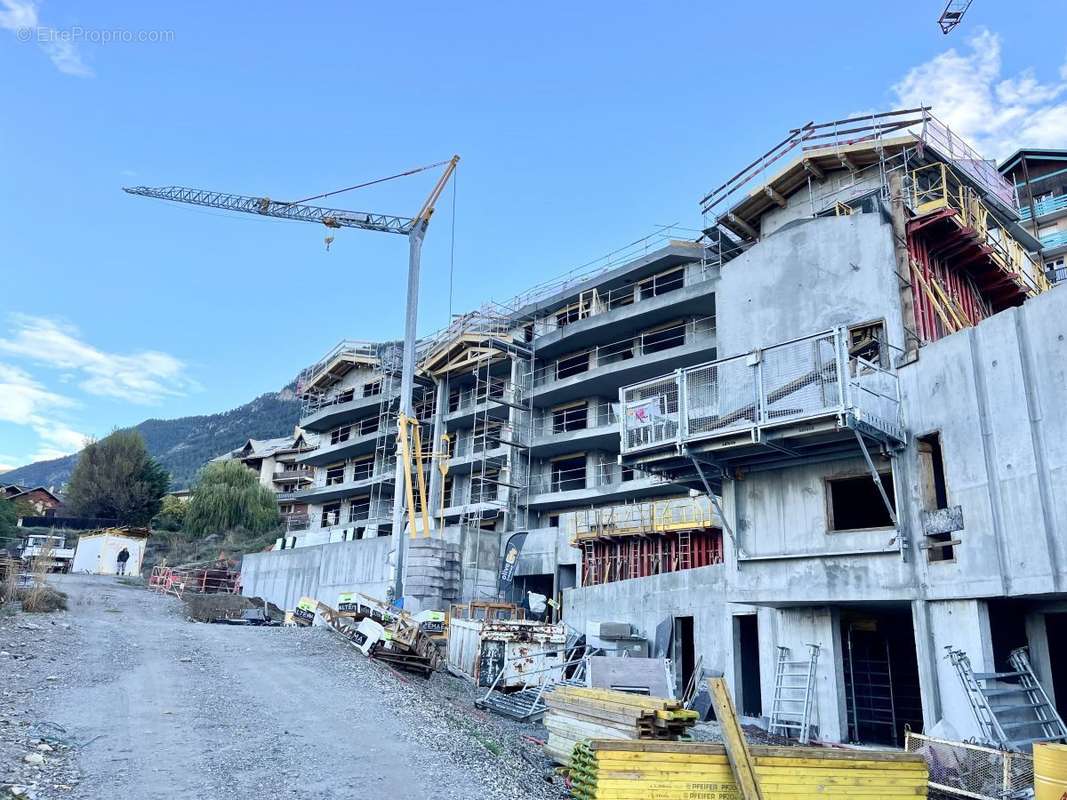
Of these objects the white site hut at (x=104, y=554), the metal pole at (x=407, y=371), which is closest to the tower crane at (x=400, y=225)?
the metal pole at (x=407, y=371)

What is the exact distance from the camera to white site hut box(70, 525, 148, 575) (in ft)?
186

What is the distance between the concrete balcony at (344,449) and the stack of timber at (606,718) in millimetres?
40686

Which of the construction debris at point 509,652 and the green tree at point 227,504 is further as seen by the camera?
the green tree at point 227,504

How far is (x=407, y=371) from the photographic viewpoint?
138 ft

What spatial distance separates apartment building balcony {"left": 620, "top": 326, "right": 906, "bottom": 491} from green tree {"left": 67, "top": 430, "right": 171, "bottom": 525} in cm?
6364

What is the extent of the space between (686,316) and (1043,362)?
26.4m

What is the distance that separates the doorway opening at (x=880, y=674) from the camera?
16.9 m

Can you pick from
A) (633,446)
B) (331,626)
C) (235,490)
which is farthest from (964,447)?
(235,490)

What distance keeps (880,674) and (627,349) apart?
2609 cm

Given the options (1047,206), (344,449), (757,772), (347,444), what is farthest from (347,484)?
(1047,206)

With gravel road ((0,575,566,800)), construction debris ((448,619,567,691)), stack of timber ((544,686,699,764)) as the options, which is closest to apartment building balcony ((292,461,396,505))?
construction debris ((448,619,567,691))

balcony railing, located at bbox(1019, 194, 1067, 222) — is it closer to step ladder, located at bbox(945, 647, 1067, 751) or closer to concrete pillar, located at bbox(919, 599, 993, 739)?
concrete pillar, located at bbox(919, 599, 993, 739)

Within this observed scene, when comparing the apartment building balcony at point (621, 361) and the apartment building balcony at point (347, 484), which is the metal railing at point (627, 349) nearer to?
the apartment building balcony at point (621, 361)

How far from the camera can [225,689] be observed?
16016 millimetres
